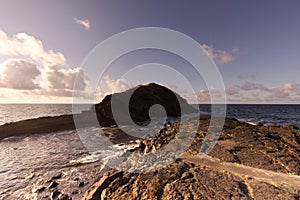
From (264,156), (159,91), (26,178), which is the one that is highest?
(159,91)

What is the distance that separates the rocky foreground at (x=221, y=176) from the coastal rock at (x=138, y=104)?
27886mm

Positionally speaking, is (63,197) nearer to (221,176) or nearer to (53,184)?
(53,184)

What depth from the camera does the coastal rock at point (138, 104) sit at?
39.0 metres

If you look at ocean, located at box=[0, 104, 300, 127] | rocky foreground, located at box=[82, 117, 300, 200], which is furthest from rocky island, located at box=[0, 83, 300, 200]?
ocean, located at box=[0, 104, 300, 127]

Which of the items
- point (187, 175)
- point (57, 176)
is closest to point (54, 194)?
point (57, 176)

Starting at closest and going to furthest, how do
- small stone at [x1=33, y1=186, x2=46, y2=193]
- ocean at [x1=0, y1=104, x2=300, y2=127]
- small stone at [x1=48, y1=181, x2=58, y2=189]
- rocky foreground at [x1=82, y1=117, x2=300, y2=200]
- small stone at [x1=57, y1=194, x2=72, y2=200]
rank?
rocky foreground at [x1=82, y1=117, x2=300, y2=200] → small stone at [x1=57, y1=194, x2=72, y2=200] → small stone at [x1=33, y1=186, x2=46, y2=193] → small stone at [x1=48, y1=181, x2=58, y2=189] → ocean at [x1=0, y1=104, x2=300, y2=127]

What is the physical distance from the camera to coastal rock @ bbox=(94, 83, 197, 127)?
39.0 m

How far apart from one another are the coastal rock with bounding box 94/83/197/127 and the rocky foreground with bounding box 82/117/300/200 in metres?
27.9

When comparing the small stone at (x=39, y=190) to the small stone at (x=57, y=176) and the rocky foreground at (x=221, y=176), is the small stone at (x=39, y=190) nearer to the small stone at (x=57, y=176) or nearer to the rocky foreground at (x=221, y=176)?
the small stone at (x=57, y=176)

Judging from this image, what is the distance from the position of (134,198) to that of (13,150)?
64.9ft

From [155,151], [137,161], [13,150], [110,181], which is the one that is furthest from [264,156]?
[13,150]

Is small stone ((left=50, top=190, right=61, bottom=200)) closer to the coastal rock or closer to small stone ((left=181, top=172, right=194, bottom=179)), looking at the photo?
small stone ((left=181, top=172, right=194, bottom=179))

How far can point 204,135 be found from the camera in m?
13.4

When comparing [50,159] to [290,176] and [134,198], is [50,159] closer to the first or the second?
[134,198]
